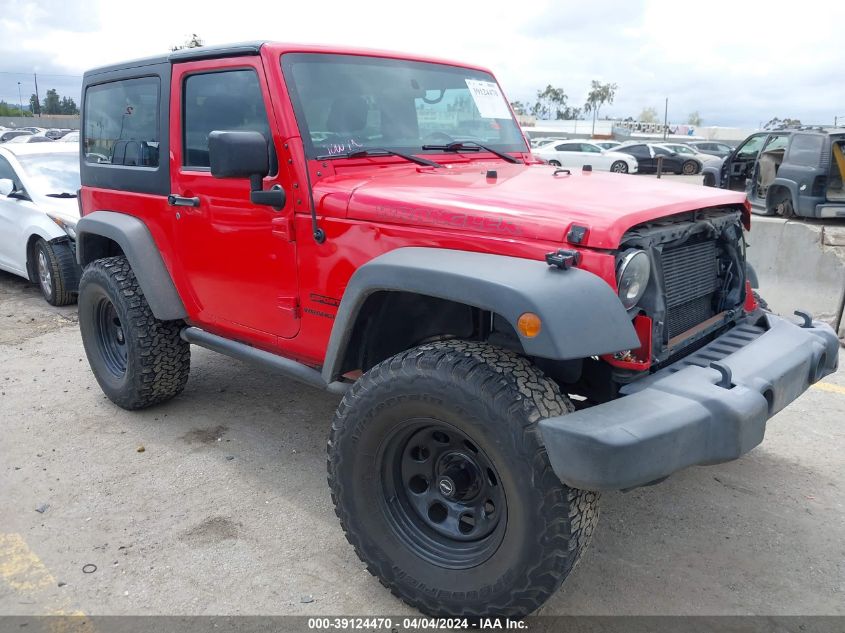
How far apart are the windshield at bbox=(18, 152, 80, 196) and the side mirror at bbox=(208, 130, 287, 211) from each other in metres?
5.31

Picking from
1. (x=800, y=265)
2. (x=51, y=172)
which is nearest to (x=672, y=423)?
(x=800, y=265)

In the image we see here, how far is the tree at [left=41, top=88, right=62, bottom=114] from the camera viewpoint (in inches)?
2948

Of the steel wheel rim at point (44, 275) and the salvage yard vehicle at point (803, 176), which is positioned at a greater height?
the salvage yard vehicle at point (803, 176)

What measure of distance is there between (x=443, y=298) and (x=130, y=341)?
2461 mm

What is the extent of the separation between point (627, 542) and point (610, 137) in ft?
181

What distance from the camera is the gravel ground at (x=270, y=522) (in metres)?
2.74

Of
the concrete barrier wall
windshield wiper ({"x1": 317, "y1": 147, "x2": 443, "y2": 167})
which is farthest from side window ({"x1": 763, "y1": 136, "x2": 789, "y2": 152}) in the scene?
windshield wiper ({"x1": 317, "y1": 147, "x2": 443, "y2": 167})

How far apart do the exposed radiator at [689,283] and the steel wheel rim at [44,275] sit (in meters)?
6.32

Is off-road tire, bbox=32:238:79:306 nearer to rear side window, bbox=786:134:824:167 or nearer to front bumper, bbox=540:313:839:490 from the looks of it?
front bumper, bbox=540:313:839:490

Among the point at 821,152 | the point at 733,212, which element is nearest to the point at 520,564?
the point at 733,212

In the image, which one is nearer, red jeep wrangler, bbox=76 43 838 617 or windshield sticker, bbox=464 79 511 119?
red jeep wrangler, bbox=76 43 838 617

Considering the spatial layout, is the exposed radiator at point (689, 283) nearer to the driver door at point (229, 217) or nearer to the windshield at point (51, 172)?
the driver door at point (229, 217)

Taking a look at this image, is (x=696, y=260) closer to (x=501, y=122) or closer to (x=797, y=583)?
(x=797, y=583)

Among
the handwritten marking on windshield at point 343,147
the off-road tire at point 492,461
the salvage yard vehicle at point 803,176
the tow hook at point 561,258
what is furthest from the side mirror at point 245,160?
the salvage yard vehicle at point 803,176
